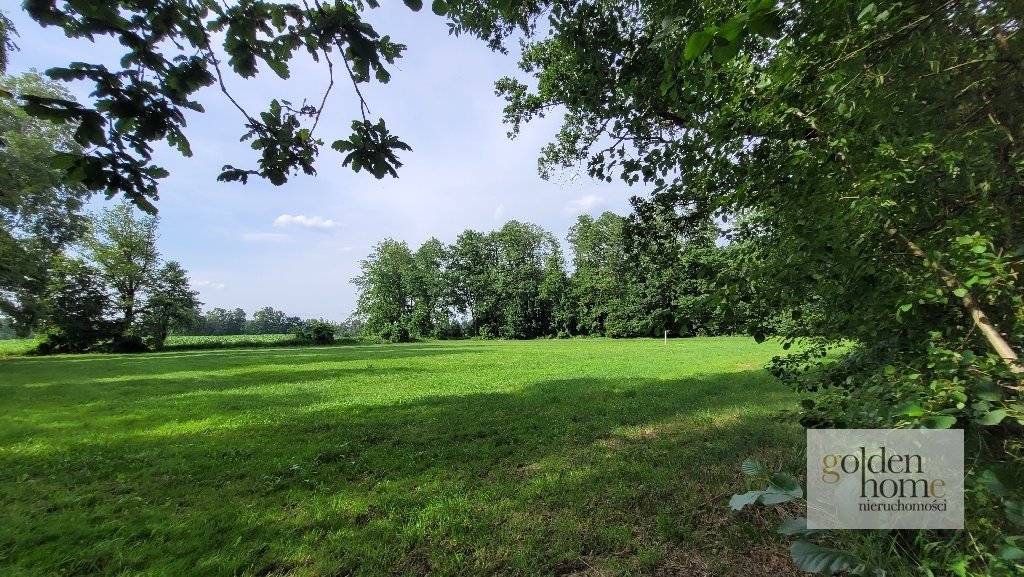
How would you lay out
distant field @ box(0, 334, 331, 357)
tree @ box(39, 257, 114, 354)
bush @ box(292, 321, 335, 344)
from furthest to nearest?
1. bush @ box(292, 321, 335, 344)
2. distant field @ box(0, 334, 331, 357)
3. tree @ box(39, 257, 114, 354)

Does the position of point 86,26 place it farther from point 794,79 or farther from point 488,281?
point 488,281

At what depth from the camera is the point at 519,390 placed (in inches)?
372

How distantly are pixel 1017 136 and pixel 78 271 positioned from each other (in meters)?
45.6

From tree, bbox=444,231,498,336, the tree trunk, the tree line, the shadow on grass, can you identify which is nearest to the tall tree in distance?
the tree line

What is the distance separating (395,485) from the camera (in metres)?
3.97

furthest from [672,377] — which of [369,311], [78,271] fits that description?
[369,311]

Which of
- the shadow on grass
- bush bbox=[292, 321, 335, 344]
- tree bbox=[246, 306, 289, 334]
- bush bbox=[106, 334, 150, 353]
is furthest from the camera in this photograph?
tree bbox=[246, 306, 289, 334]

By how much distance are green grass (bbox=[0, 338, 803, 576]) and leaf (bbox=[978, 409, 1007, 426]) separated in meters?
1.50

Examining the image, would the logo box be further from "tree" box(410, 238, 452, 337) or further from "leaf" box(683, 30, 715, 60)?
"tree" box(410, 238, 452, 337)

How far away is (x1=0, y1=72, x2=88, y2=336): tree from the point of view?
1559 centimetres

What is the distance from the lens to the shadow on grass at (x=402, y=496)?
2660mm

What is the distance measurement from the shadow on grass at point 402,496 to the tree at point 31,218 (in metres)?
16.3

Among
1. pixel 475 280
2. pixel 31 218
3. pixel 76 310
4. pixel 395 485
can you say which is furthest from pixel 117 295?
pixel 395 485

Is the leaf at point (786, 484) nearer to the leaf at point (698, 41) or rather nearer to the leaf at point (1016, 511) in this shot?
the leaf at point (1016, 511)
